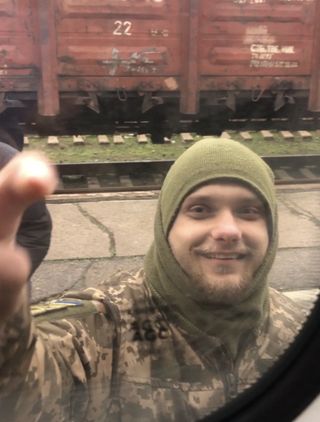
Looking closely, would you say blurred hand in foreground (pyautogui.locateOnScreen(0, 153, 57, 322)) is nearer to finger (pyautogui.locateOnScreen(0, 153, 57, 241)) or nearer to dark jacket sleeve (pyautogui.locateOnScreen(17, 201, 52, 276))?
finger (pyautogui.locateOnScreen(0, 153, 57, 241))

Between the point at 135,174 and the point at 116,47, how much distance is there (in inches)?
18.4

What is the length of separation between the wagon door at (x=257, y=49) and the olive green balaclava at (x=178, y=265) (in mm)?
214

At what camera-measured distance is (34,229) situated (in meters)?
0.93

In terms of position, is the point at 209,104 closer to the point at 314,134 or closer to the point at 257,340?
the point at 314,134

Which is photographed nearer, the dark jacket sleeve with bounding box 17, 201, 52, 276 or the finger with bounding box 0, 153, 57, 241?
the finger with bounding box 0, 153, 57, 241

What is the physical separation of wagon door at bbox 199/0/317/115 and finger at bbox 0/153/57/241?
63cm

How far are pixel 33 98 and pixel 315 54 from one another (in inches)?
26.6

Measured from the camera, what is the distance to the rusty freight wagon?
3.91ft

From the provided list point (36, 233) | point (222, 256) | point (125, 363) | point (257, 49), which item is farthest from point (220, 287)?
point (257, 49)

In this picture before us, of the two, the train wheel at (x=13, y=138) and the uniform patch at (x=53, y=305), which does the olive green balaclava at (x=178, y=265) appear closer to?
the uniform patch at (x=53, y=305)

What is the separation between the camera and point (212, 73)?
1.66 meters

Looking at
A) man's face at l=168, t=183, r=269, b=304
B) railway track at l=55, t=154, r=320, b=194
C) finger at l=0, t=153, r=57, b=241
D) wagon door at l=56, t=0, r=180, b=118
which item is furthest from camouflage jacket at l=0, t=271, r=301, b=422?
wagon door at l=56, t=0, r=180, b=118

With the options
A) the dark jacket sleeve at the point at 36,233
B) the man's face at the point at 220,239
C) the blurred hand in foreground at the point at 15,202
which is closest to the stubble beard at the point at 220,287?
the man's face at the point at 220,239

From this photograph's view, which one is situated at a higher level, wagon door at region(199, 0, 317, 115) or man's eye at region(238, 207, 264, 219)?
wagon door at region(199, 0, 317, 115)
